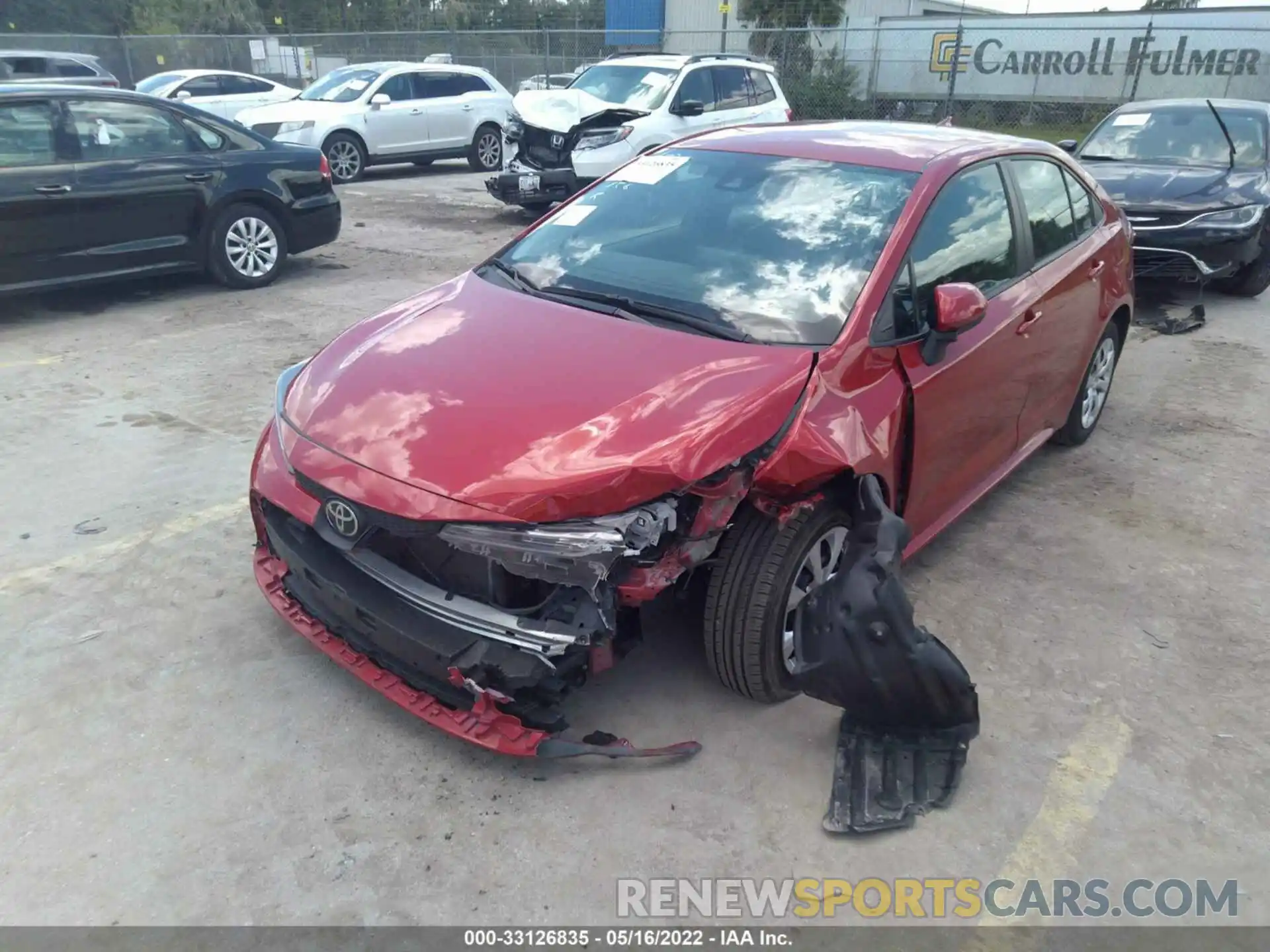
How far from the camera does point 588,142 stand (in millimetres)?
11281

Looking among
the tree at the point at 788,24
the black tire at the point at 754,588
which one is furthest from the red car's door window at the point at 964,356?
the tree at the point at 788,24

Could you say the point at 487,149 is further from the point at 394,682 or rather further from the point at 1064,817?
the point at 1064,817

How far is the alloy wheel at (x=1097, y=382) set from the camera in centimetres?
506

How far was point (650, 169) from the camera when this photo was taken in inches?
160

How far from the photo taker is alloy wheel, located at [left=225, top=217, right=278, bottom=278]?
7863mm

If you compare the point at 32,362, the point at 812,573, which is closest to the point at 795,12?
the point at 32,362

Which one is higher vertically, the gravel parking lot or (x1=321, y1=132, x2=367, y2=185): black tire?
(x1=321, y1=132, x2=367, y2=185): black tire

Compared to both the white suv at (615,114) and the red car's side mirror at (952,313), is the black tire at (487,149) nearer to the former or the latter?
the white suv at (615,114)

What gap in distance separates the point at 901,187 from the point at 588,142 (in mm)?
8491

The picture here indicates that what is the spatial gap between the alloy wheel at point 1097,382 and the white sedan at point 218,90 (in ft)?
44.7

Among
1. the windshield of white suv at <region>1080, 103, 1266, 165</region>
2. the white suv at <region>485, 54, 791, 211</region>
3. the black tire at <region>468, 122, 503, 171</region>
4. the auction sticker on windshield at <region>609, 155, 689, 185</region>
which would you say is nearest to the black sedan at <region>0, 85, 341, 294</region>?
the white suv at <region>485, 54, 791, 211</region>

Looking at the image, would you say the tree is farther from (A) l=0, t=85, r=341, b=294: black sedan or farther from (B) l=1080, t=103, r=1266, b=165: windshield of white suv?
(A) l=0, t=85, r=341, b=294: black sedan

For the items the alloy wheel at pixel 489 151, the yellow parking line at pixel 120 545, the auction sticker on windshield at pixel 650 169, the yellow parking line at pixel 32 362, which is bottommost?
the yellow parking line at pixel 120 545

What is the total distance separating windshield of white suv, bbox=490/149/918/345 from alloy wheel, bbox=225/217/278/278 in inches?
190
